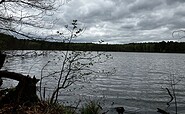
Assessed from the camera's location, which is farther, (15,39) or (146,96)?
(146,96)

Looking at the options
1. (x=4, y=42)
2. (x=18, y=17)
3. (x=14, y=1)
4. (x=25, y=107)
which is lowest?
(x=25, y=107)

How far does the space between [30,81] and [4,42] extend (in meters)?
2.13

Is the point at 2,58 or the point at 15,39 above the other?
the point at 15,39

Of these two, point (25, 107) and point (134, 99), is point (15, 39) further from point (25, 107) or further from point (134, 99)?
point (134, 99)

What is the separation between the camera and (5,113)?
321 inches

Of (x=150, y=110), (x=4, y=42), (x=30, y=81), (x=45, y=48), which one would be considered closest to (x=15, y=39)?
(x=4, y=42)

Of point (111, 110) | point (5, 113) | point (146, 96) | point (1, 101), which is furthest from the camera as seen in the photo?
point (146, 96)

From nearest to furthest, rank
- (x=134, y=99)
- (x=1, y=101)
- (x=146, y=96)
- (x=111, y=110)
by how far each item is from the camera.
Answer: (x=1, y=101) → (x=111, y=110) → (x=134, y=99) → (x=146, y=96)

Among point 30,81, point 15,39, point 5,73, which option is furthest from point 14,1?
point 30,81

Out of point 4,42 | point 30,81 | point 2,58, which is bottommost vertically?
point 30,81

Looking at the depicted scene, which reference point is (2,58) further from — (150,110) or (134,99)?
(134,99)

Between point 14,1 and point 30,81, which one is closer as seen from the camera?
point 14,1

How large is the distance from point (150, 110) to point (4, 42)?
12.5m

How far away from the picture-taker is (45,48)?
27.8 feet
